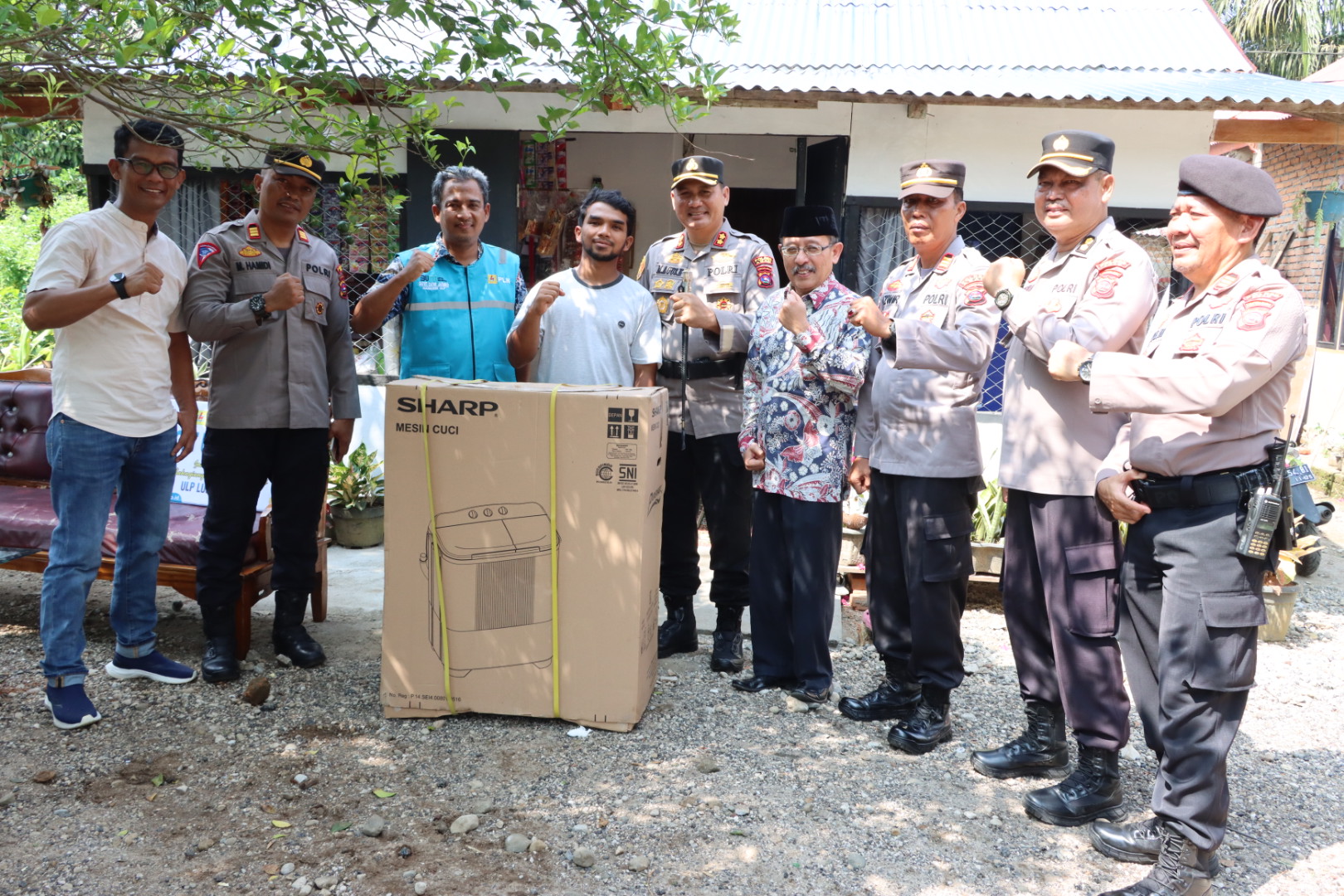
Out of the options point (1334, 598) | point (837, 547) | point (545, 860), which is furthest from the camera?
point (1334, 598)

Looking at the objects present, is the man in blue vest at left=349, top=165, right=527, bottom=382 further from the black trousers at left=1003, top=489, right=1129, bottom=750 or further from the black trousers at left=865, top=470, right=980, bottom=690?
the black trousers at left=1003, top=489, right=1129, bottom=750

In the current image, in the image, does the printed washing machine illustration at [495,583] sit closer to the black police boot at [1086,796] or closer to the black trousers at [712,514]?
the black trousers at [712,514]

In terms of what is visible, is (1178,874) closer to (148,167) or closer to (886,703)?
(886,703)

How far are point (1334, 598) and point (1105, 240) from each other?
395cm

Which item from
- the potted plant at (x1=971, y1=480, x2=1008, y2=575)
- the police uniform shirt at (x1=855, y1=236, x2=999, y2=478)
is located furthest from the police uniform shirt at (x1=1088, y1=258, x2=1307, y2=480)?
the potted plant at (x1=971, y1=480, x2=1008, y2=575)

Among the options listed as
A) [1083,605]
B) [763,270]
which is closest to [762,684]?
[1083,605]

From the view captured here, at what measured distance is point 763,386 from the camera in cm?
367

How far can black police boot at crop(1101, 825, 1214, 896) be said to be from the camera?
2.50 metres

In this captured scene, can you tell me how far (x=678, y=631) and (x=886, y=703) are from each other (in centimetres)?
97

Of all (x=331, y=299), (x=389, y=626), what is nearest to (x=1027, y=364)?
(x=389, y=626)

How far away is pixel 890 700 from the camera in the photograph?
364cm

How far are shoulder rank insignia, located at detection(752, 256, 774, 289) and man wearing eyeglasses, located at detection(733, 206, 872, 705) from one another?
31 cm

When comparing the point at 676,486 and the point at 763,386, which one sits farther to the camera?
the point at 676,486

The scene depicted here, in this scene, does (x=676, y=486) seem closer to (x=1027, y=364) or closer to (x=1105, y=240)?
(x=1027, y=364)
